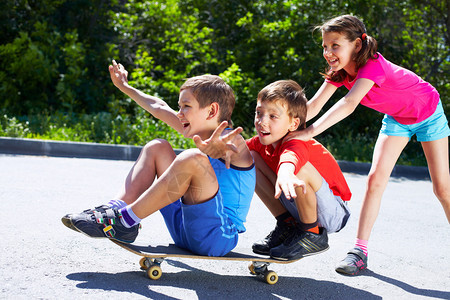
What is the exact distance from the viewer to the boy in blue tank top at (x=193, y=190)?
2.84 meters

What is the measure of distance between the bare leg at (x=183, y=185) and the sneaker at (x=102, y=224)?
0.36 ft

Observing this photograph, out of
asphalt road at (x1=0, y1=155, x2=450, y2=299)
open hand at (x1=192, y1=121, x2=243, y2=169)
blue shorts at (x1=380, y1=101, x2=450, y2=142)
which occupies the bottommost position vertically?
asphalt road at (x1=0, y1=155, x2=450, y2=299)

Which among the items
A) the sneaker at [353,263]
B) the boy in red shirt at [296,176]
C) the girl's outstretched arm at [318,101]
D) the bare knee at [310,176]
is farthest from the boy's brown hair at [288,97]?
the sneaker at [353,263]

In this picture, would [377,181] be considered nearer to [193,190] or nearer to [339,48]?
[339,48]

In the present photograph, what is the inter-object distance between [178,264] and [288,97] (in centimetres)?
114

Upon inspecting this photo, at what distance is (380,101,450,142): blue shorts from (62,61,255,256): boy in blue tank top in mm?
1118

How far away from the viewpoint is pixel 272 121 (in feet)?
10.3

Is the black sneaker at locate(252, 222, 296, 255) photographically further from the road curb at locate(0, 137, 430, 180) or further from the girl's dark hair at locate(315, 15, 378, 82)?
the road curb at locate(0, 137, 430, 180)

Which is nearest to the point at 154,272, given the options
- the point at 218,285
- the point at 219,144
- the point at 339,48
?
the point at 218,285

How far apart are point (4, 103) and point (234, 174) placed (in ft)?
27.5

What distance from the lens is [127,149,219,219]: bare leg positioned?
2809mm

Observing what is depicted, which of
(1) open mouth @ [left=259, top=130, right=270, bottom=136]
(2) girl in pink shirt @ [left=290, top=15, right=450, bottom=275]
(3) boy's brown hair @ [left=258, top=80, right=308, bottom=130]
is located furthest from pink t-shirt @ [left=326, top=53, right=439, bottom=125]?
(1) open mouth @ [left=259, top=130, right=270, bottom=136]

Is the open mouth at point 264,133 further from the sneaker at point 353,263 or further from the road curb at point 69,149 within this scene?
the road curb at point 69,149

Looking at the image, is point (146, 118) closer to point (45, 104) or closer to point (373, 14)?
point (45, 104)
